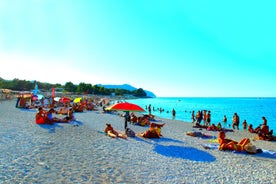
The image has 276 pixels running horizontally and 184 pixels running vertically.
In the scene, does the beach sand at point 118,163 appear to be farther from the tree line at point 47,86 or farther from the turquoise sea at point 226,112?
the tree line at point 47,86

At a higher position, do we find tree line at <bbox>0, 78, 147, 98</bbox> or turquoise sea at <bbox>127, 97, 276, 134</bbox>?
tree line at <bbox>0, 78, 147, 98</bbox>

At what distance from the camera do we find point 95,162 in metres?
6.64

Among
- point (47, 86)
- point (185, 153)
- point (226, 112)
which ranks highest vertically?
point (47, 86)

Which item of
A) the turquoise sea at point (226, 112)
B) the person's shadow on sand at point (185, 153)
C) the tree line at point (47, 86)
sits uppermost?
the tree line at point (47, 86)

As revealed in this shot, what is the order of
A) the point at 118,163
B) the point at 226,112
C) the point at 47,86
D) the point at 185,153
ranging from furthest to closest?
the point at 47,86 < the point at 226,112 < the point at 185,153 < the point at 118,163

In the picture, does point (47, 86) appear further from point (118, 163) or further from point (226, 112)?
point (118, 163)

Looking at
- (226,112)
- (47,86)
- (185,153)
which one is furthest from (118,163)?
(47,86)

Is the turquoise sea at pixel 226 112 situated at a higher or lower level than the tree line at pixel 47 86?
lower

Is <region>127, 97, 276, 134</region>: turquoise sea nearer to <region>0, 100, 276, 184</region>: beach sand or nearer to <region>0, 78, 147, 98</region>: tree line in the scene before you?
<region>0, 100, 276, 184</region>: beach sand

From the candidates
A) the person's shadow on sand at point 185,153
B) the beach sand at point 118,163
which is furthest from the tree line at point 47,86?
the person's shadow on sand at point 185,153

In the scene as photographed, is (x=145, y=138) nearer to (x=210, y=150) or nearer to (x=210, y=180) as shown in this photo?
(x=210, y=150)

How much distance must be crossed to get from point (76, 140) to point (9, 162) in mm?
3544

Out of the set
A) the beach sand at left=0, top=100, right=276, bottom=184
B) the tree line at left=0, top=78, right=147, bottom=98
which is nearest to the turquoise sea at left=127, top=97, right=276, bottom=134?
the beach sand at left=0, top=100, right=276, bottom=184

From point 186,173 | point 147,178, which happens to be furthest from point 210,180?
point 147,178
